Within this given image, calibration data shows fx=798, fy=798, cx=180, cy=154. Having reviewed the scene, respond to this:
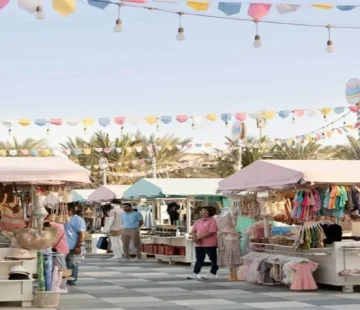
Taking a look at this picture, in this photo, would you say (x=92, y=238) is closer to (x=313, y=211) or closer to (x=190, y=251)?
(x=190, y=251)

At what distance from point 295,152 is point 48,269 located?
26.2 meters

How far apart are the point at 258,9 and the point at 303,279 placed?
4606 mm

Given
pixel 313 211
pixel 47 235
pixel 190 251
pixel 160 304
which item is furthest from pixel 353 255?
pixel 190 251

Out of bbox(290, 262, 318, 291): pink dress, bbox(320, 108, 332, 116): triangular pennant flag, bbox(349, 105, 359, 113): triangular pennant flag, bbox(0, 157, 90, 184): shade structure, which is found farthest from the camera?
bbox(320, 108, 332, 116): triangular pennant flag

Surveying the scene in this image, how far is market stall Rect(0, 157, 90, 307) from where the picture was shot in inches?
453

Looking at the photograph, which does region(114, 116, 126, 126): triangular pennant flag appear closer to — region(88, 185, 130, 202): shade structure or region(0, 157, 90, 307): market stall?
region(88, 185, 130, 202): shade structure

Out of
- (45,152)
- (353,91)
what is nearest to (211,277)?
(353,91)

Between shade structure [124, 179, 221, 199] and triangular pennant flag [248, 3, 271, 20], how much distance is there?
979 cm

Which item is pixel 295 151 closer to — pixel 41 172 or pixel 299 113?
pixel 299 113

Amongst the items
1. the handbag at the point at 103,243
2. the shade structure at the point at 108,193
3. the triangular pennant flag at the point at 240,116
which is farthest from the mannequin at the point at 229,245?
the shade structure at the point at 108,193

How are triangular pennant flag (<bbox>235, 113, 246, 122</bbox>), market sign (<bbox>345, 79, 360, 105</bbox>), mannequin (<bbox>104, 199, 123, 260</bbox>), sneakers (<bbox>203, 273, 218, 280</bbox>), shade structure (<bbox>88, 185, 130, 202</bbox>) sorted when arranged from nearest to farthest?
sneakers (<bbox>203, 273, 218, 280</bbox>), market sign (<bbox>345, 79, 360, 105</bbox>), triangular pennant flag (<bbox>235, 113, 246, 122</bbox>), mannequin (<bbox>104, 199, 123, 260</bbox>), shade structure (<bbox>88, 185, 130, 202</bbox>)

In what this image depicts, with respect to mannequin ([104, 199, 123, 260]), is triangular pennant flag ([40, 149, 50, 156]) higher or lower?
higher

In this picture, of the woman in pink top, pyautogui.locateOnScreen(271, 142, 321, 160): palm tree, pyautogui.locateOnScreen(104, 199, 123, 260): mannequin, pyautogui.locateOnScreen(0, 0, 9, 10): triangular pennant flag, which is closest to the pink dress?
the woman in pink top

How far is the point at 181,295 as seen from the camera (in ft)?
42.7
